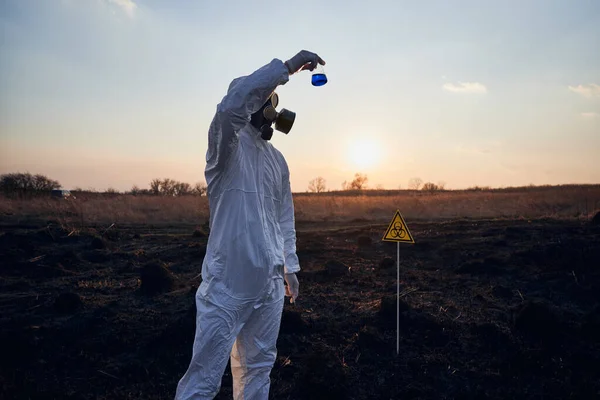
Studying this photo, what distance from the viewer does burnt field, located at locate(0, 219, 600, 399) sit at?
14.0ft

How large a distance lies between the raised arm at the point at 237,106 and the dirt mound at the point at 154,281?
5139 mm

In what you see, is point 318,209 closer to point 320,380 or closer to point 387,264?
point 387,264

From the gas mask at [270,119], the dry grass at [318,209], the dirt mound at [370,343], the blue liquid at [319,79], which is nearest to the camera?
the gas mask at [270,119]

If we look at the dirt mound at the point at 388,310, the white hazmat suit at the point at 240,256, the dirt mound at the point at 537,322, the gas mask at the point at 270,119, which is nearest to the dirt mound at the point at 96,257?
the dirt mound at the point at 388,310

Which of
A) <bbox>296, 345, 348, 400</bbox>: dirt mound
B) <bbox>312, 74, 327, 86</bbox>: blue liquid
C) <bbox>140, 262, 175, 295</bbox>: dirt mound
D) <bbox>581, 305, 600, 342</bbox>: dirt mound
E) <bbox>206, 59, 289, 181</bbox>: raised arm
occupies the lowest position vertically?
<bbox>296, 345, 348, 400</bbox>: dirt mound

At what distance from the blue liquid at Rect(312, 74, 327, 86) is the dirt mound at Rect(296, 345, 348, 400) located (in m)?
2.48

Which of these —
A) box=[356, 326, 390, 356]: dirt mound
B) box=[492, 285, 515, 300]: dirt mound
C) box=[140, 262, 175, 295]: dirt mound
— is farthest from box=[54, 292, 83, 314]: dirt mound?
box=[492, 285, 515, 300]: dirt mound

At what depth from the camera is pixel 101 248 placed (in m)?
11.2

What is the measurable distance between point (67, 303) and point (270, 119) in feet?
15.8

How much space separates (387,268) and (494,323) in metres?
3.47

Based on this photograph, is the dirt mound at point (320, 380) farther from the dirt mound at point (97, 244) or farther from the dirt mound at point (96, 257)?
the dirt mound at point (97, 244)

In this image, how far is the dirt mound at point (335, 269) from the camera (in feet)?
27.9

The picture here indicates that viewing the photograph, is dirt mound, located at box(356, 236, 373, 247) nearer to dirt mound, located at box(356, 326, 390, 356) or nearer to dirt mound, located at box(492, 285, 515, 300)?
dirt mound, located at box(492, 285, 515, 300)

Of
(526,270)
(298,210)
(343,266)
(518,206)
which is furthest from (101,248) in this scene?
(518,206)
